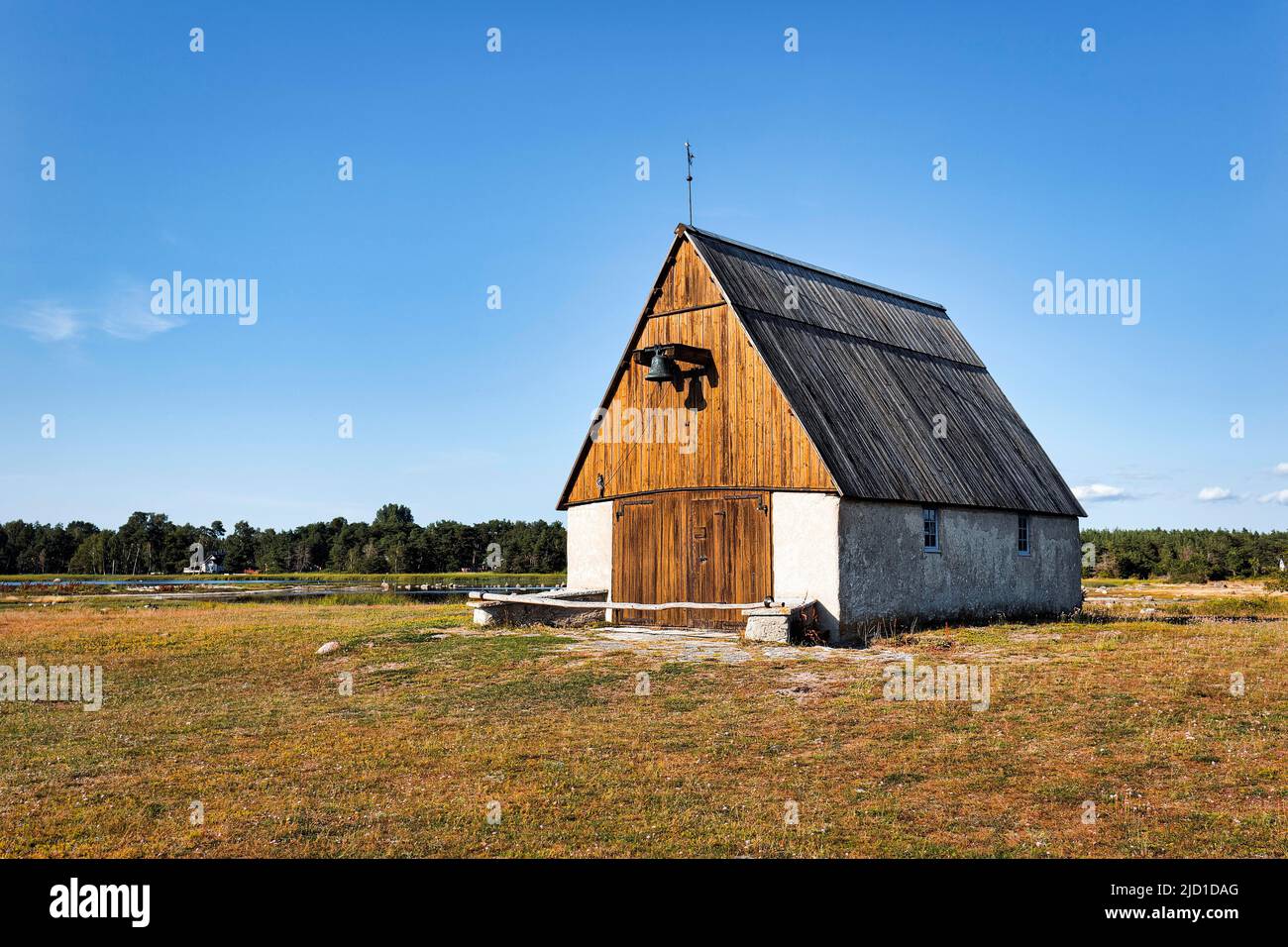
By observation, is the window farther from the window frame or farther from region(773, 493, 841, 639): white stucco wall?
region(773, 493, 841, 639): white stucco wall

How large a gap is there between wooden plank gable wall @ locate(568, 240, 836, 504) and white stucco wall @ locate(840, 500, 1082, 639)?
2.09 meters

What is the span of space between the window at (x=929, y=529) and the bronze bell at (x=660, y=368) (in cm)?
771

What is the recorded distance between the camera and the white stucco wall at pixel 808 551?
22469 mm

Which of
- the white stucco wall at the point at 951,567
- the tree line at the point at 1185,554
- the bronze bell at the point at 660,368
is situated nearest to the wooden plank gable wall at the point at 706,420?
the bronze bell at the point at 660,368

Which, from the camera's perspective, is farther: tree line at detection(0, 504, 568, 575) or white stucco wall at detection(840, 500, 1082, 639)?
tree line at detection(0, 504, 568, 575)

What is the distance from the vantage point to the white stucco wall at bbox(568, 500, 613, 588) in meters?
28.0

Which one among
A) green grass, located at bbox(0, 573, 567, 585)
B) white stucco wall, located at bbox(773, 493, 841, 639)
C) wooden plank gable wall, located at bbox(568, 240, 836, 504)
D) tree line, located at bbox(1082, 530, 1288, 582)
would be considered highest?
wooden plank gable wall, located at bbox(568, 240, 836, 504)

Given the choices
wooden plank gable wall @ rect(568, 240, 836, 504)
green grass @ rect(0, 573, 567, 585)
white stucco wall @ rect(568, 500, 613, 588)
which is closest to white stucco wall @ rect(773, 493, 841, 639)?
wooden plank gable wall @ rect(568, 240, 836, 504)

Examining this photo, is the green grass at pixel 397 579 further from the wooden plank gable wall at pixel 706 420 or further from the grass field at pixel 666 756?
the grass field at pixel 666 756

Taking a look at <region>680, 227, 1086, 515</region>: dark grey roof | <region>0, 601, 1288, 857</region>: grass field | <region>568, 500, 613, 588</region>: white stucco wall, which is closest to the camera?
<region>0, 601, 1288, 857</region>: grass field

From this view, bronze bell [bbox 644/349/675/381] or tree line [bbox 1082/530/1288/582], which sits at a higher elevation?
bronze bell [bbox 644/349/675/381]

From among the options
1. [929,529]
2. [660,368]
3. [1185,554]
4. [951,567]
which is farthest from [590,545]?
[1185,554]
